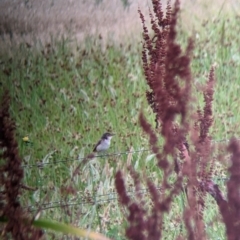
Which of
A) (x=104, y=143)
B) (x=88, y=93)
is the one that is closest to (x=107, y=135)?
(x=104, y=143)

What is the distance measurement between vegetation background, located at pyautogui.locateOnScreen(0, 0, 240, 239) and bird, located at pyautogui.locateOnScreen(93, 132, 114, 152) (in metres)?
0.02

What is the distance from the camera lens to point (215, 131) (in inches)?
82.4

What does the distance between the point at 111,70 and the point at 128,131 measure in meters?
0.22

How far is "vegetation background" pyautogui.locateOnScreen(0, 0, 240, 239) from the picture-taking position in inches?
78.2

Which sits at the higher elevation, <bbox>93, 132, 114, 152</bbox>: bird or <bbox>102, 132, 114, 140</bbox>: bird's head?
<bbox>102, 132, 114, 140</bbox>: bird's head

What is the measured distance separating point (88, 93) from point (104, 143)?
18 cm

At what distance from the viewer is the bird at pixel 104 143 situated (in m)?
2.01

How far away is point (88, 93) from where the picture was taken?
2.06 metres

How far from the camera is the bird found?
2010 mm

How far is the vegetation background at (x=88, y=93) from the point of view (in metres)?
1.99

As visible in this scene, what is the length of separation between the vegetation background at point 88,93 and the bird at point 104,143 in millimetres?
18

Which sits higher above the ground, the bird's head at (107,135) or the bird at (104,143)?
the bird's head at (107,135)

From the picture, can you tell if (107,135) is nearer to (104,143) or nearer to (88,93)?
(104,143)

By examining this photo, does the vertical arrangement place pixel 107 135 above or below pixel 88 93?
below
